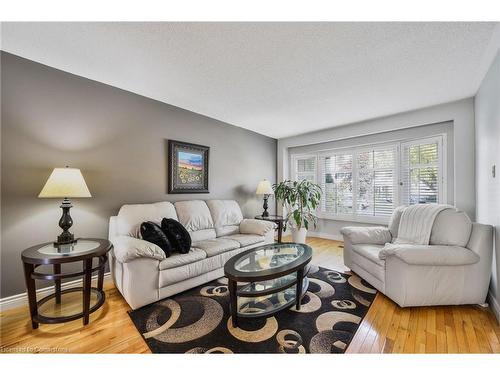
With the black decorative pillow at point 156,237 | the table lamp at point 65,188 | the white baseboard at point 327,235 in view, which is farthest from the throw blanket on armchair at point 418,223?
the table lamp at point 65,188

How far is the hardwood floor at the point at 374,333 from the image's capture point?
147cm

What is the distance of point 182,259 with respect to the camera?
2.17 meters

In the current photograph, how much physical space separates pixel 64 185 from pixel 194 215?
151cm

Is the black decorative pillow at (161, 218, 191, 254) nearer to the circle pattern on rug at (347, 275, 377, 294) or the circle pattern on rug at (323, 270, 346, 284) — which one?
the circle pattern on rug at (323, 270, 346, 284)

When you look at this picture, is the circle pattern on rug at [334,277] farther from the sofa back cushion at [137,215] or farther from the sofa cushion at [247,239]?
the sofa back cushion at [137,215]

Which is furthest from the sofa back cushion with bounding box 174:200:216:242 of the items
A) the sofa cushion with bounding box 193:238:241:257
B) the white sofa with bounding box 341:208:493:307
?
the white sofa with bounding box 341:208:493:307

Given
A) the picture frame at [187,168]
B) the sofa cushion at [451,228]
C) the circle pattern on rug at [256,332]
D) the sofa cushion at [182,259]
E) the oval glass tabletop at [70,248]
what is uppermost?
the picture frame at [187,168]

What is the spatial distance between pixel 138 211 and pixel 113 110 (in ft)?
4.19

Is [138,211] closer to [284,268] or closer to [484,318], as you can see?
[284,268]

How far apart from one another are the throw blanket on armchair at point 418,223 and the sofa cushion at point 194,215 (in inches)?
97.6

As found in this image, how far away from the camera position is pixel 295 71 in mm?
2221

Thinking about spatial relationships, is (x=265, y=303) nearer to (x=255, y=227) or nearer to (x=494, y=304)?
(x=255, y=227)

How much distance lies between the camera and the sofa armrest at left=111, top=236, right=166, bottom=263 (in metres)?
1.87
